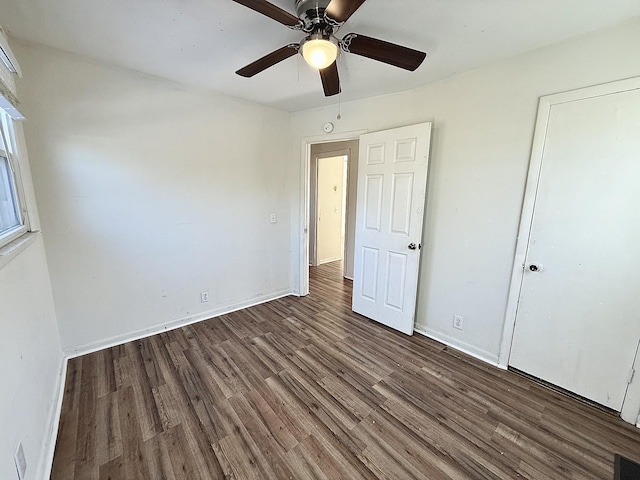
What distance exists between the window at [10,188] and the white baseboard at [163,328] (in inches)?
44.4

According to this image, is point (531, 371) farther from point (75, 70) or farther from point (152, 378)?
point (75, 70)

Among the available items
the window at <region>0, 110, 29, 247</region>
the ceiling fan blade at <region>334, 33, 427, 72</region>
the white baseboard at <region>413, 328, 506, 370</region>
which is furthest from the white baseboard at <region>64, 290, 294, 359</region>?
the ceiling fan blade at <region>334, 33, 427, 72</region>

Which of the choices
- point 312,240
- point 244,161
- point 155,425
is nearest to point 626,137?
point 244,161

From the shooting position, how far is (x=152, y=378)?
2.01 m

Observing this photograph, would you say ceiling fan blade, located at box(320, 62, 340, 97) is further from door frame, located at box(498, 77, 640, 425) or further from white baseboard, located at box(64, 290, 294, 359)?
white baseboard, located at box(64, 290, 294, 359)

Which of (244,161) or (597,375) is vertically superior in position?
(244,161)

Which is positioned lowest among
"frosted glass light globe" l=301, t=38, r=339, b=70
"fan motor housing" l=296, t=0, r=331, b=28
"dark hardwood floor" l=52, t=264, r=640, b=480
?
"dark hardwood floor" l=52, t=264, r=640, b=480

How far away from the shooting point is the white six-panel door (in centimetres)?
248

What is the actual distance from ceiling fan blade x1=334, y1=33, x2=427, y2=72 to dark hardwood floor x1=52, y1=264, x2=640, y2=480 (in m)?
2.15

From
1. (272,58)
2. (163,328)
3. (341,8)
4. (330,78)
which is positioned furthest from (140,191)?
(341,8)

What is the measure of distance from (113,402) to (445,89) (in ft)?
11.4

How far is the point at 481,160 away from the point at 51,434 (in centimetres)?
338

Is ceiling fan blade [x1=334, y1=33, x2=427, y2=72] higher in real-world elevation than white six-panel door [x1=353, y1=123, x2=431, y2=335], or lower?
higher

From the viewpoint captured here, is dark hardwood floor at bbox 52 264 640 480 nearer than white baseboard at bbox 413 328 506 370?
Yes
